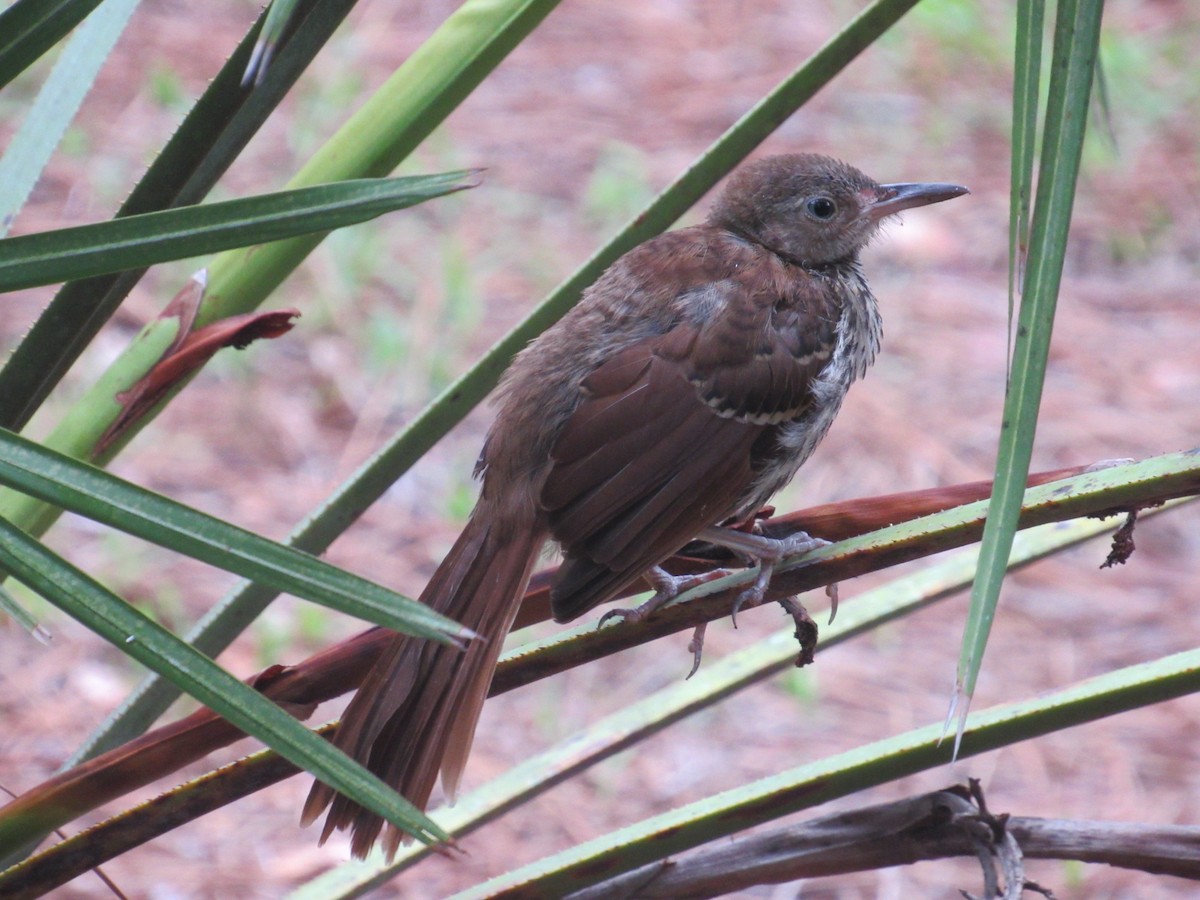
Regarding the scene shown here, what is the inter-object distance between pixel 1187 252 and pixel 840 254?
3.57 metres

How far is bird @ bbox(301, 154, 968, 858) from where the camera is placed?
210 centimetres

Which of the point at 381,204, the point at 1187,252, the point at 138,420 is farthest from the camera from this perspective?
the point at 1187,252

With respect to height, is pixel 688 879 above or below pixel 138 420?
below

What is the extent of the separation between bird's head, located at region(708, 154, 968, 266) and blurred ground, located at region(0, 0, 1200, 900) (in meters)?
1.72

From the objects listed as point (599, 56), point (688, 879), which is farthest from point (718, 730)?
point (599, 56)

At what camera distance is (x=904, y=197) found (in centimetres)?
328

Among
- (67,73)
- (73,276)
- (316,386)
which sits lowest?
(73,276)

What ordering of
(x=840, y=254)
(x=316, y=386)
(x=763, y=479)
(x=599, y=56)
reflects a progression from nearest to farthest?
(x=763, y=479)
(x=840, y=254)
(x=316, y=386)
(x=599, y=56)

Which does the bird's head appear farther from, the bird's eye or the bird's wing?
the bird's wing

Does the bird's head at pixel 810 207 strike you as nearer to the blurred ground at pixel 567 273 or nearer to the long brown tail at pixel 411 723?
the long brown tail at pixel 411 723

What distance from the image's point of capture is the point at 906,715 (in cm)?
455

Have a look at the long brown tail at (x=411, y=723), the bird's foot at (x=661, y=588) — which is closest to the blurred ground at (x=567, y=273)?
the bird's foot at (x=661, y=588)

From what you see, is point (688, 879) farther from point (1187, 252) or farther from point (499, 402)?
point (1187, 252)

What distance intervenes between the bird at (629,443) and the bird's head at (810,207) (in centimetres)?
9
